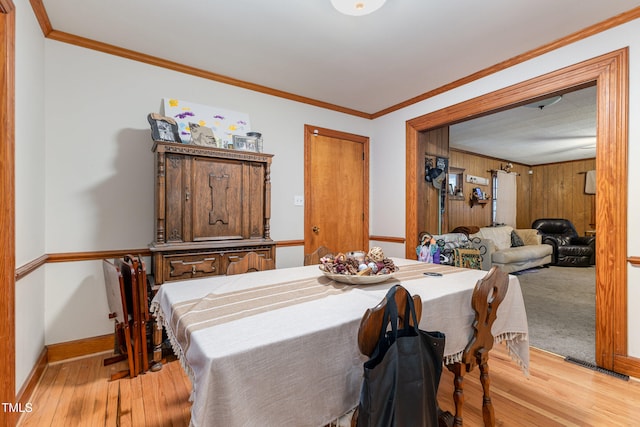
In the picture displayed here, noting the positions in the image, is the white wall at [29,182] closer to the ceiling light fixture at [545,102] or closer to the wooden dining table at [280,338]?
the wooden dining table at [280,338]

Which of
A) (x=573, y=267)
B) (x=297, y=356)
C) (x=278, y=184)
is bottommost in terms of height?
(x=573, y=267)

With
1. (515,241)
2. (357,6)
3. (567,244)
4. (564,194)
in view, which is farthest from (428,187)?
(564,194)

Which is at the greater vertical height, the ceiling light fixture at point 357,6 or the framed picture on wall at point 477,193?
the ceiling light fixture at point 357,6

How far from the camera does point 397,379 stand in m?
0.93

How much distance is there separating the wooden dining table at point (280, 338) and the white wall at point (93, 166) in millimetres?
1455

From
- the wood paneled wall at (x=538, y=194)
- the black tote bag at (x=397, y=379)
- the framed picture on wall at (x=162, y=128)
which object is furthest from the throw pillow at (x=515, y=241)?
the framed picture on wall at (x=162, y=128)

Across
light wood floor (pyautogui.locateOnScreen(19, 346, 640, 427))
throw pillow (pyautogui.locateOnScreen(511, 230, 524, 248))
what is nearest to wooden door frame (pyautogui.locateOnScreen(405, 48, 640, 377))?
light wood floor (pyautogui.locateOnScreen(19, 346, 640, 427))

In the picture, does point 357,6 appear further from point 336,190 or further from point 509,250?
point 509,250

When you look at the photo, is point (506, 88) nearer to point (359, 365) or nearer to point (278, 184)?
point (278, 184)

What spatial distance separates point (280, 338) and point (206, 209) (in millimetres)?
1880

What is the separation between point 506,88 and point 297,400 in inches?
123

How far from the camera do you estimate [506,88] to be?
278 cm

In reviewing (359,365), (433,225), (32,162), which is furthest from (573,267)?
(32,162)

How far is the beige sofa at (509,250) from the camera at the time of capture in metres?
5.27
